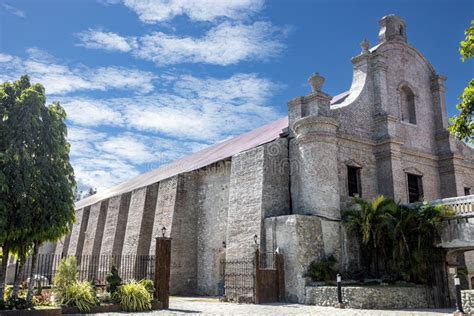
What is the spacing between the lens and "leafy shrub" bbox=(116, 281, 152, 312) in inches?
587

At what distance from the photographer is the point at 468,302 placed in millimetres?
13133

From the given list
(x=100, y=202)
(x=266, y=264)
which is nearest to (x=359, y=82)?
(x=266, y=264)

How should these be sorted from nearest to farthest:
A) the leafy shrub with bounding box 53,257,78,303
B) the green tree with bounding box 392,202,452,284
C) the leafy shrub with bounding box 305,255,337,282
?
1. the leafy shrub with bounding box 53,257,78,303
2. the green tree with bounding box 392,202,452,284
3. the leafy shrub with bounding box 305,255,337,282

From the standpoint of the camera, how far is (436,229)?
1739 centimetres

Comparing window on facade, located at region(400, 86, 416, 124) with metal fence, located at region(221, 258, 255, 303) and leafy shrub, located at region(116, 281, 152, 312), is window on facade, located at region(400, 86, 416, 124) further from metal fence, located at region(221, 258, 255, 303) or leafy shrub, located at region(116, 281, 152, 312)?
leafy shrub, located at region(116, 281, 152, 312)

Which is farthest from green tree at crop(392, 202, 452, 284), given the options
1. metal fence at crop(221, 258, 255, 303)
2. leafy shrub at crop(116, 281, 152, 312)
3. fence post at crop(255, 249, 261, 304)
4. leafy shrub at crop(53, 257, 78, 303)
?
leafy shrub at crop(53, 257, 78, 303)

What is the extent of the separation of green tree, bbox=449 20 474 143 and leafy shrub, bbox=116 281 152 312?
1043 centimetres

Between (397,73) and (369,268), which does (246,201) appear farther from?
(397,73)

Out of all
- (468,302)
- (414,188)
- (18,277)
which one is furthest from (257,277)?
(414,188)

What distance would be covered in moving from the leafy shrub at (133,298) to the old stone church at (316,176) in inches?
224

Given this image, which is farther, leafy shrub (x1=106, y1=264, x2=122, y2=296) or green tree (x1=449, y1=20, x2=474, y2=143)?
leafy shrub (x1=106, y1=264, x2=122, y2=296)

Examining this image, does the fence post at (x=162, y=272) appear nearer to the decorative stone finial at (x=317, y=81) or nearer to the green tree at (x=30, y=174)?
the green tree at (x=30, y=174)

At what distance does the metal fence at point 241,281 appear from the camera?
18.5m

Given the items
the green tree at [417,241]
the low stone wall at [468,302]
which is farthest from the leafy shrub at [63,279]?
the low stone wall at [468,302]
